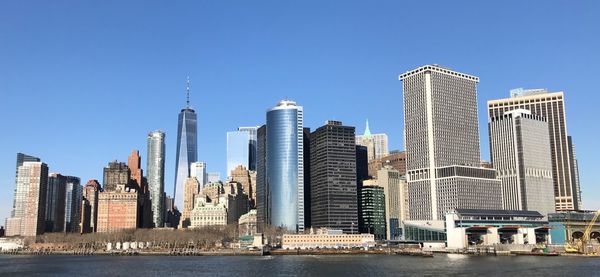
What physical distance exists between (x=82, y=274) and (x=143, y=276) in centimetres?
1993

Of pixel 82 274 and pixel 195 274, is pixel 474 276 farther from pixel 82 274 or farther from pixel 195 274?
pixel 82 274

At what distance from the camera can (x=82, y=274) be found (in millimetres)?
154125

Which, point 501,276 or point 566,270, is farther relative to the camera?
point 566,270

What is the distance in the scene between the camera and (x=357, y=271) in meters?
150

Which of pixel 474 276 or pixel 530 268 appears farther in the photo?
pixel 530 268

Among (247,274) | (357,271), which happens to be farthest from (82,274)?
(357,271)

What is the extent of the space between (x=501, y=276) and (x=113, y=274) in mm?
89300

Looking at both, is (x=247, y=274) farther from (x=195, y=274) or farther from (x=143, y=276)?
(x=143, y=276)

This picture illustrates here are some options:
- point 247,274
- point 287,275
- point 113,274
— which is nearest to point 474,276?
point 287,275

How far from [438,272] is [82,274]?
85083 mm

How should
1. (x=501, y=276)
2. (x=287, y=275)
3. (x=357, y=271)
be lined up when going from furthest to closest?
1. (x=357, y=271)
2. (x=287, y=275)
3. (x=501, y=276)

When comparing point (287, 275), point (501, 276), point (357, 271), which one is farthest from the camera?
point (357, 271)

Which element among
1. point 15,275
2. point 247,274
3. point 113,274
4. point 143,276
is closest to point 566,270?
point 247,274

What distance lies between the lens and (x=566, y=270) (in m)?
143
